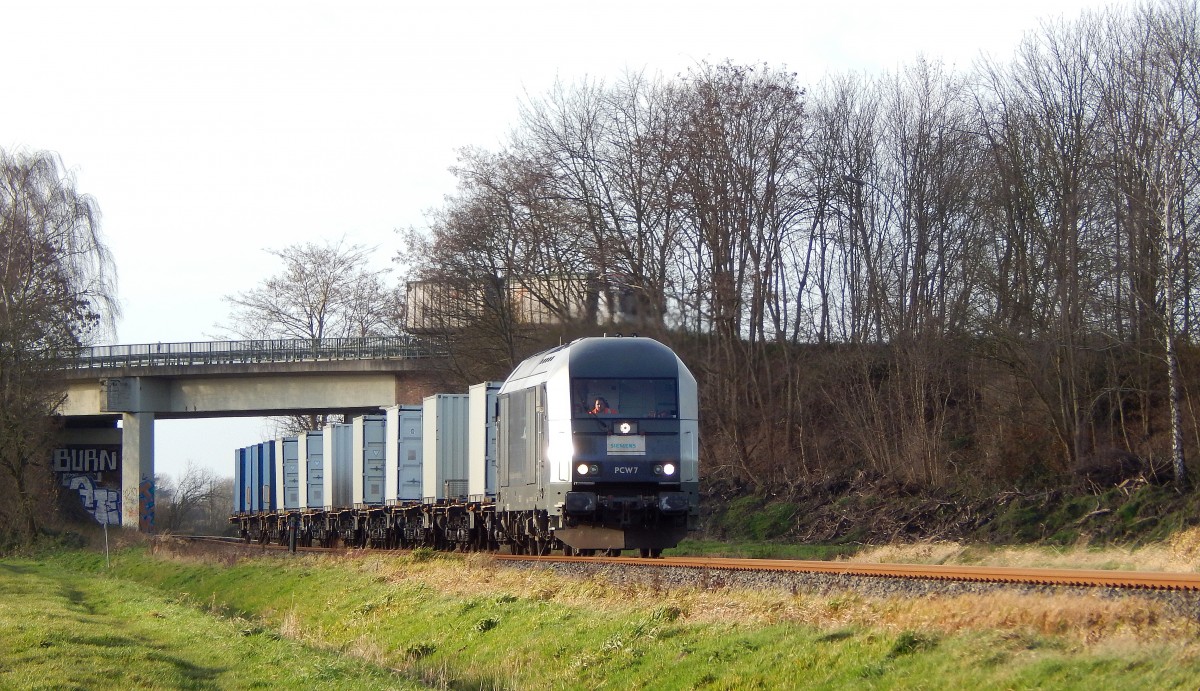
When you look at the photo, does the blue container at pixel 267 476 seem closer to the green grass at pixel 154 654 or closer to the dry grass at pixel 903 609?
the green grass at pixel 154 654

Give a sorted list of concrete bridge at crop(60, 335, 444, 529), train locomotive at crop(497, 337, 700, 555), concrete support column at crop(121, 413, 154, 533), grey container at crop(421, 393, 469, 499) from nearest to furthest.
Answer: train locomotive at crop(497, 337, 700, 555)
grey container at crop(421, 393, 469, 499)
concrete bridge at crop(60, 335, 444, 529)
concrete support column at crop(121, 413, 154, 533)

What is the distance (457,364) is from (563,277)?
717 centimetres

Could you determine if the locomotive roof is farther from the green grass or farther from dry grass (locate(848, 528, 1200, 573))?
the green grass

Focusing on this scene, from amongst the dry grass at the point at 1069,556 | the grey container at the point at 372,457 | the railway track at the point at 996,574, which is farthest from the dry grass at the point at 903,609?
the grey container at the point at 372,457

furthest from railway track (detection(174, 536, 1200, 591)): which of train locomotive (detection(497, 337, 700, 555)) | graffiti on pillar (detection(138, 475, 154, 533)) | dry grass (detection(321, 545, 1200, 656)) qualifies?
graffiti on pillar (detection(138, 475, 154, 533))

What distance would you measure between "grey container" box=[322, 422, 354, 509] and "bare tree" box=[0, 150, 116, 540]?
14717 millimetres

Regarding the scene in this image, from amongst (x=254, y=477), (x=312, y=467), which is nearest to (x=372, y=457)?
(x=312, y=467)

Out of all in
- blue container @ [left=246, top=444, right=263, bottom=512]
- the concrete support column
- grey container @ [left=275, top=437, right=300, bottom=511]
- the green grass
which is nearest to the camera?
the green grass

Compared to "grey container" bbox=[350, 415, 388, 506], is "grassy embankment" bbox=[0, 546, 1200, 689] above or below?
below

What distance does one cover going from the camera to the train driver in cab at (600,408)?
60.0 feet

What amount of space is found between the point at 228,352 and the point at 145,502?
23.1ft

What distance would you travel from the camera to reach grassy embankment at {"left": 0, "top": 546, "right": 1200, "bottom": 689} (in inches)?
328

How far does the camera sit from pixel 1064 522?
947 inches

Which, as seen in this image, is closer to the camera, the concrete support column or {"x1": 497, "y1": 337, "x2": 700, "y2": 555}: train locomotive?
Answer: {"x1": 497, "y1": 337, "x2": 700, "y2": 555}: train locomotive
